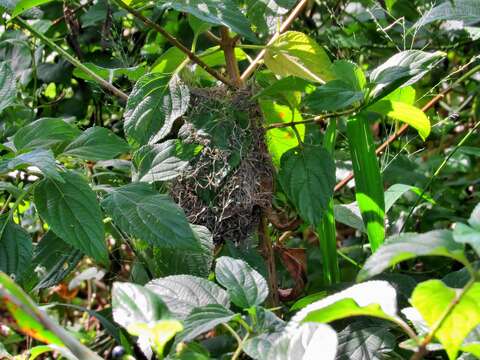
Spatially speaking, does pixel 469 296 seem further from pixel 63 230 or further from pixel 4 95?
pixel 4 95

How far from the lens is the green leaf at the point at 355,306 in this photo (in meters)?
0.65

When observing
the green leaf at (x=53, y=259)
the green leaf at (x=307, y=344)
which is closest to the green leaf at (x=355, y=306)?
the green leaf at (x=307, y=344)

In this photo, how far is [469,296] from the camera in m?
0.62

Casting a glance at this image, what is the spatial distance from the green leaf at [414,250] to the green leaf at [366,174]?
454 millimetres

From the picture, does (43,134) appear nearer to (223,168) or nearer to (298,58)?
(223,168)

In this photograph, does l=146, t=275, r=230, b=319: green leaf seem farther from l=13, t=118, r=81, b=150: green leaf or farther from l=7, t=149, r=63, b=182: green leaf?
l=13, t=118, r=81, b=150: green leaf

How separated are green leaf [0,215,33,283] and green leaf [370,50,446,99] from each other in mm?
528

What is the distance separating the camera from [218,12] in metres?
1.01

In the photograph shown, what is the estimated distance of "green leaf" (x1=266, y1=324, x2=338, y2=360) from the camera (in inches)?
25.0

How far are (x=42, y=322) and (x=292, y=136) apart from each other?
0.68 meters

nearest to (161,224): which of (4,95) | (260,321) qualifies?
(260,321)

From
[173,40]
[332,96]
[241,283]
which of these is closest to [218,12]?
[173,40]

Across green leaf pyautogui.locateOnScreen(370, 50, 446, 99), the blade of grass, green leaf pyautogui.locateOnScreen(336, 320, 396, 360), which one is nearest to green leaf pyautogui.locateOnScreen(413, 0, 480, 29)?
green leaf pyautogui.locateOnScreen(370, 50, 446, 99)

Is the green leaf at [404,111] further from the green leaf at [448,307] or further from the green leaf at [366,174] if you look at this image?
the green leaf at [448,307]
